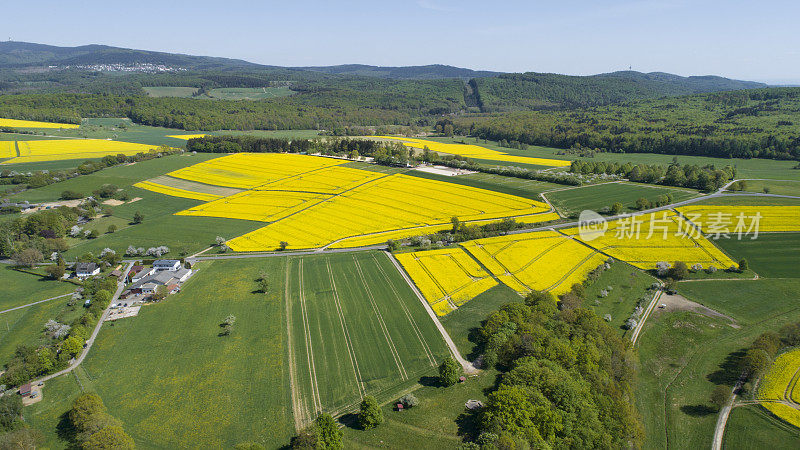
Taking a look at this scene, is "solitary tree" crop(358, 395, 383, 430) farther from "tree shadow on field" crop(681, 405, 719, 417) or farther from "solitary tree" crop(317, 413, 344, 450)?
"tree shadow on field" crop(681, 405, 719, 417)

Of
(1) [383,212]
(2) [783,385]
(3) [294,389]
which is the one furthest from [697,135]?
(3) [294,389]

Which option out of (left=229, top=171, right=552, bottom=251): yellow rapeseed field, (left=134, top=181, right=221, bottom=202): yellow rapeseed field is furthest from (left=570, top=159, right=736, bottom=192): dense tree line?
(left=134, top=181, right=221, bottom=202): yellow rapeseed field

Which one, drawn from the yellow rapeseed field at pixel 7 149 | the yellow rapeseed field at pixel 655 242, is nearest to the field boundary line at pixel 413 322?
the yellow rapeseed field at pixel 655 242

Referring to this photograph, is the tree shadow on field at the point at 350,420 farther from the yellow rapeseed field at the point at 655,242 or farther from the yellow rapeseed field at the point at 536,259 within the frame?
the yellow rapeseed field at the point at 655,242

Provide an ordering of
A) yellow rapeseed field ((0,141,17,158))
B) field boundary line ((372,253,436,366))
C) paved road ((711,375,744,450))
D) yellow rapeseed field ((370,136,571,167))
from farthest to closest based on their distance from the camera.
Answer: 1. yellow rapeseed field ((370,136,571,167))
2. yellow rapeseed field ((0,141,17,158))
3. field boundary line ((372,253,436,366))
4. paved road ((711,375,744,450))

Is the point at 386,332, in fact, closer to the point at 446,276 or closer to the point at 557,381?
the point at 446,276

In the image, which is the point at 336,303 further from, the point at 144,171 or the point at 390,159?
the point at 144,171

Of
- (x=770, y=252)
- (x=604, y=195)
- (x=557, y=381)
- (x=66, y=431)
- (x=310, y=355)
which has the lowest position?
(x=66, y=431)
